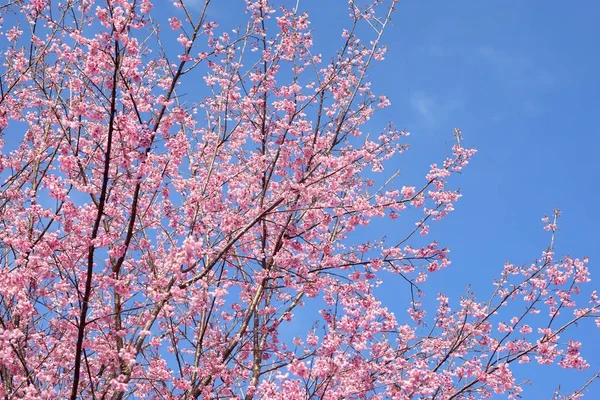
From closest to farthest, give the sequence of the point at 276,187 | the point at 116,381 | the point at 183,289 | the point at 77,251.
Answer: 1. the point at 116,381
2. the point at 183,289
3. the point at 77,251
4. the point at 276,187

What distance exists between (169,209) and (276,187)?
5.08 ft

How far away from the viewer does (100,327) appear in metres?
6.86

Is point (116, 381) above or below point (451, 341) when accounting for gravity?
below

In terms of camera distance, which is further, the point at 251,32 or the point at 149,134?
the point at 251,32

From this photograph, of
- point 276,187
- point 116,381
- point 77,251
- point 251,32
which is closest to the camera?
point 116,381

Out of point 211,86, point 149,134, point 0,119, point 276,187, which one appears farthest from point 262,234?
Answer: point 0,119

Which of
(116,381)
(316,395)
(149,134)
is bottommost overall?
(116,381)

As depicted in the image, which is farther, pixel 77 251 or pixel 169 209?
pixel 169 209

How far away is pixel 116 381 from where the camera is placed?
5875mm

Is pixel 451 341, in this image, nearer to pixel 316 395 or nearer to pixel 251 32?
pixel 316 395

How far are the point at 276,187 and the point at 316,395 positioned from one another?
2993 millimetres

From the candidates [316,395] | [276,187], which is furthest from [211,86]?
[316,395]

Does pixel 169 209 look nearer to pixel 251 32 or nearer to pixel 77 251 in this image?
pixel 77 251

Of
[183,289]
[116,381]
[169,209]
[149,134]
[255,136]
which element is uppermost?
[255,136]
